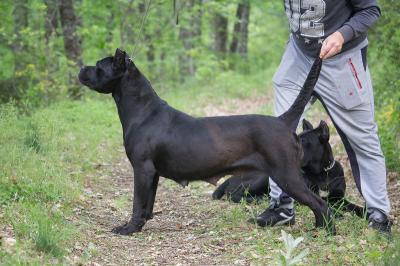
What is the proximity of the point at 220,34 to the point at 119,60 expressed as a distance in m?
20.2

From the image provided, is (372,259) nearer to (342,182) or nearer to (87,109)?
(342,182)

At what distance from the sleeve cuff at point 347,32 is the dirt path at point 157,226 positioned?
6.64 ft

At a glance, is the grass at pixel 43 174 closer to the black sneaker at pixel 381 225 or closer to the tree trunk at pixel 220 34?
the black sneaker at pixel 381 225

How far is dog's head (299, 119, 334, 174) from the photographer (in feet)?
21.4

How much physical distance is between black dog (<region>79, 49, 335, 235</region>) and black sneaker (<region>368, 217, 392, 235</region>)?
0.39 meters

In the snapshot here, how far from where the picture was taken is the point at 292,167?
5426mm

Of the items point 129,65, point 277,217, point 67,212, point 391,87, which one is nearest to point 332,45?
point 277,217

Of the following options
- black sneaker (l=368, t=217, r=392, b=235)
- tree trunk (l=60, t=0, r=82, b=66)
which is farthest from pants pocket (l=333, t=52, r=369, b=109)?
tree trunk (l=60, t=0, r=82, b=66)

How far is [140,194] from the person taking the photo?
5.90 meters

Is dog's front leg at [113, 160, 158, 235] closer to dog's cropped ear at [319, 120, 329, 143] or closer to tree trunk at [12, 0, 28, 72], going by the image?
dog's cropped ear at [319, 120, 329, 143]

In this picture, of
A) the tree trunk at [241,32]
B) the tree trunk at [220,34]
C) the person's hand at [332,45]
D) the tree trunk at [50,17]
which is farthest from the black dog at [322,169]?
the tree trunk at [241,32]

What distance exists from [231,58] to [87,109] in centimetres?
1462

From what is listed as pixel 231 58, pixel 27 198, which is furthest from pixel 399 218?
pixel 231 58

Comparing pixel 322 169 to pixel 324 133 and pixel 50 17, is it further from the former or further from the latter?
pixel 50 17
